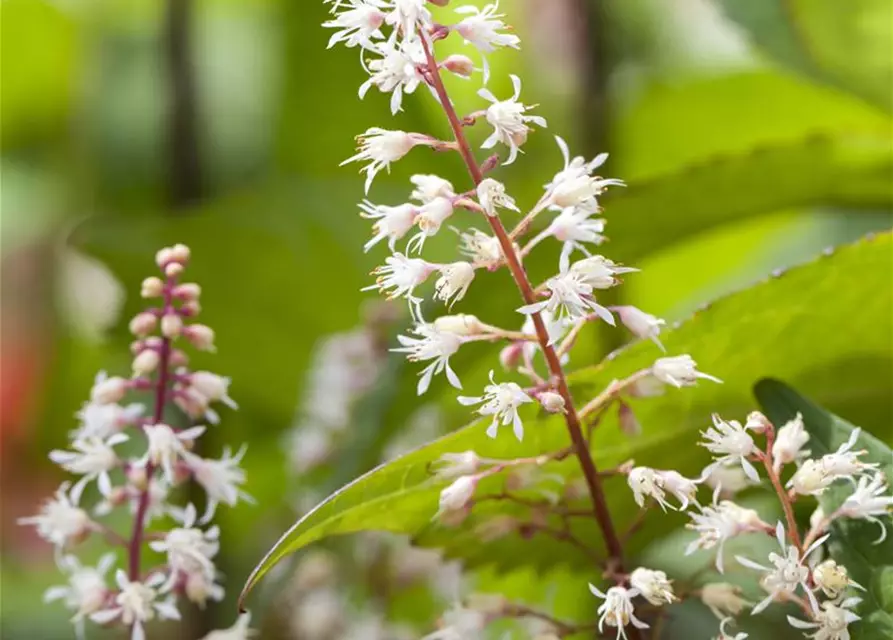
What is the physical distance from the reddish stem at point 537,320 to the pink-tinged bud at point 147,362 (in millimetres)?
118

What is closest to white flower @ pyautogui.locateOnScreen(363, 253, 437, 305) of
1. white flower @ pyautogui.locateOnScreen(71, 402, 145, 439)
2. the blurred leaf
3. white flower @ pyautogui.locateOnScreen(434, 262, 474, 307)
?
white flower @ pyautogui.locateOnScreen(434, 262, 474, 307)

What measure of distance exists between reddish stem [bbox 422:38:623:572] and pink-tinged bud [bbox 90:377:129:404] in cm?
13

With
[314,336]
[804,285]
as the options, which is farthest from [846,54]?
[314,336]

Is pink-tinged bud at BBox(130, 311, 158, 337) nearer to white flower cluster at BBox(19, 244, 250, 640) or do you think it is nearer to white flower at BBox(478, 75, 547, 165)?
white flower cluster at BBox(19, 244, 250, 640)

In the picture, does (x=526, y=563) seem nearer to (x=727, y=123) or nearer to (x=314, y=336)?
(x=314, y=336)

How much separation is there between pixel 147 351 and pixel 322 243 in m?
0.34

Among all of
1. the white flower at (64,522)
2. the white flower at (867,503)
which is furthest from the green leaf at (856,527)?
the white flower at (64,522)

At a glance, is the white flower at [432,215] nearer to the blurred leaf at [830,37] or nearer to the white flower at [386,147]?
the white flower at [386,147]

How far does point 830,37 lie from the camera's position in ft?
1.87

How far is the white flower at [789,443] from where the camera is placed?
31cm

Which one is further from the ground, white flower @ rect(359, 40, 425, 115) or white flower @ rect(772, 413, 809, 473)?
white flower @ rect(359, 40, 425, 115)

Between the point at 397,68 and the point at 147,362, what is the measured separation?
0.41ft

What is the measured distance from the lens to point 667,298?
31.3 inches

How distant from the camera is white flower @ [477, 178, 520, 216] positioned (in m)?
0.27
